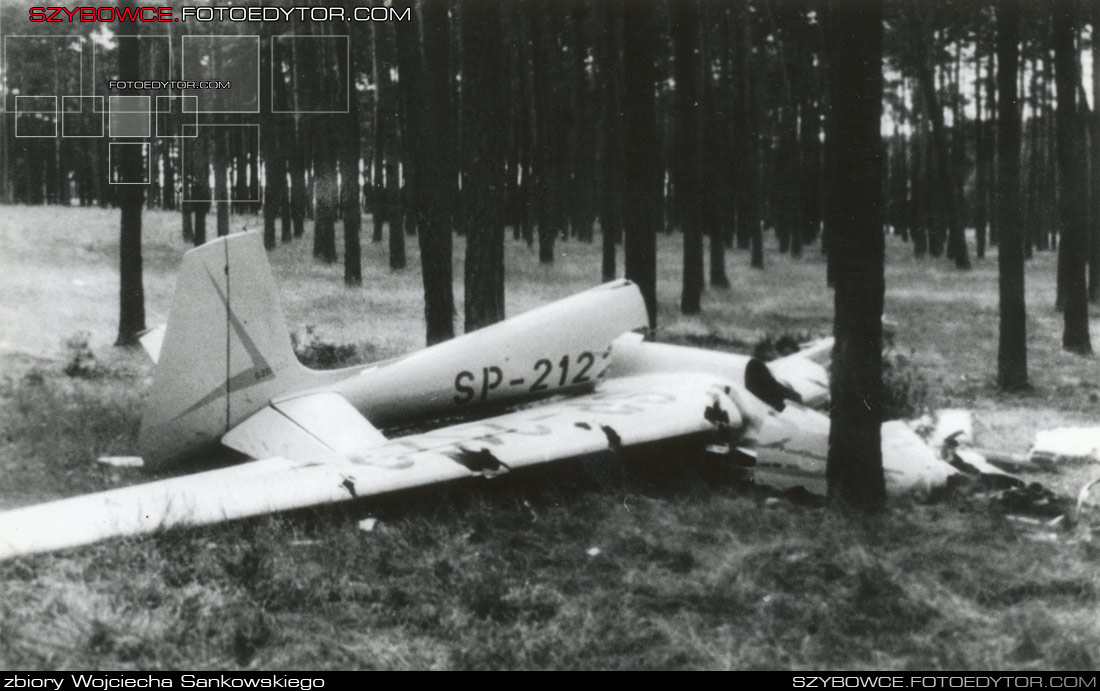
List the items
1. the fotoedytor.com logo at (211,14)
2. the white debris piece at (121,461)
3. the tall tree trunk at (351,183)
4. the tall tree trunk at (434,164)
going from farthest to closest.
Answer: the tall tree trunk at (351,183), the tall tree trunk at (434,164), the fotoedytor.com logo at (211,14), the white debris piece at (121,461)

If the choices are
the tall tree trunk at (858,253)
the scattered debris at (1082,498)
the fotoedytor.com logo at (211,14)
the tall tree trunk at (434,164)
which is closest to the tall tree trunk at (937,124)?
the tall tree trunk at (434,164)

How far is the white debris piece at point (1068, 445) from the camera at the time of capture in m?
7.73

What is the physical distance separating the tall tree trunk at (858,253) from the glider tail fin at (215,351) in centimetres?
421

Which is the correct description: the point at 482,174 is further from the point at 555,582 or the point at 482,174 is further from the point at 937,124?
the point at 937,124

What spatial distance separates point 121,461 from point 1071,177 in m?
11.8

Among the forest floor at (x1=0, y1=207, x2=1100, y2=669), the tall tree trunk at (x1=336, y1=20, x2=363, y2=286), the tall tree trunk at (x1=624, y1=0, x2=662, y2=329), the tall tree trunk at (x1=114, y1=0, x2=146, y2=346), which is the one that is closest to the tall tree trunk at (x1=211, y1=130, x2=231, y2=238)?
the tall tree trunk at (x1=336, y1=20, x2=363, y2=286)

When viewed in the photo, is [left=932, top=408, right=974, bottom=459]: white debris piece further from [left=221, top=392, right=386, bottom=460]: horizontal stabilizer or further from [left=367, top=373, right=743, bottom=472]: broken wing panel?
[left=221, top=392, right=386, bottom=460]: horizontal stabilizer

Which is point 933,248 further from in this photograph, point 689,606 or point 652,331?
point 689,606

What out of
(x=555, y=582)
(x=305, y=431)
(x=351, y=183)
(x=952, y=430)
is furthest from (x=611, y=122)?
(x=555, y=582)

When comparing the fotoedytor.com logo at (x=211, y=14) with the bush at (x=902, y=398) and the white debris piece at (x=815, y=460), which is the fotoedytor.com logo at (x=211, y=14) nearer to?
the white debris piece at (x=815, y=460)

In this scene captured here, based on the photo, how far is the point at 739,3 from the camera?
26844 mm

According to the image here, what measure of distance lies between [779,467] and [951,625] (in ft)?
8.52

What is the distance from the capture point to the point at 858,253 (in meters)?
6.06
